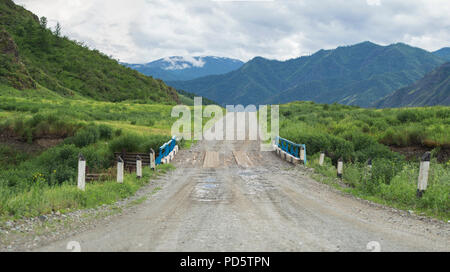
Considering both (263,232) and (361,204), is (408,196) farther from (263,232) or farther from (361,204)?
(263,232)

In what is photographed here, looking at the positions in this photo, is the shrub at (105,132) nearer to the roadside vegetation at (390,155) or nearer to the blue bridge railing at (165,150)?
the blue bridge railing at (165,150)

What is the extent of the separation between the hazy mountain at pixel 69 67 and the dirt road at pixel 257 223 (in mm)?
64649

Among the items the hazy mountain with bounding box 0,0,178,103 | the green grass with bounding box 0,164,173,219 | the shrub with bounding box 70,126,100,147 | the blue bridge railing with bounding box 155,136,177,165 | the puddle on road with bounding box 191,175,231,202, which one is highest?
the hazy mountain with bounding box 0,0,178,103

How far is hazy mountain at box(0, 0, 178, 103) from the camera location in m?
78.9

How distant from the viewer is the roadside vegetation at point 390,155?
34.0 ft

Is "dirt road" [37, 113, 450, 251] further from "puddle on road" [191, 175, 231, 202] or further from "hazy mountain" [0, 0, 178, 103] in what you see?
"hazy mountain" [0, 0, 178, 103]

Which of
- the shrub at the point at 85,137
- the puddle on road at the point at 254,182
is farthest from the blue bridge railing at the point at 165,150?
the shrub at the point at 85,137

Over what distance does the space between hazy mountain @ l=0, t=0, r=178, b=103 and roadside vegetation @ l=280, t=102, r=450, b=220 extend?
58.3m

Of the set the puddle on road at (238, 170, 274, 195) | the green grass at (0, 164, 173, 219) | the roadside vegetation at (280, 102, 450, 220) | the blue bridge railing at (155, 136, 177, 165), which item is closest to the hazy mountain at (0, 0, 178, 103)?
the blue bridge railing at (155, 136, 177, 165)

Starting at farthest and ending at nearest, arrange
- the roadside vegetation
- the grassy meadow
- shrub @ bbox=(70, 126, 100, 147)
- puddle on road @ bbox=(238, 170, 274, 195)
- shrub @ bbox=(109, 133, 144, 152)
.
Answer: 1. shrub @ bbox=(70, 126, 100, 147)
2. shrub @ bbox=(109, 133, 144, 152)
3. puddle on road @ bbox=(238, 170, 274, 195)
4. the roadside vegetation
5. the grassy meadow

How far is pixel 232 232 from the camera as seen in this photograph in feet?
23.6

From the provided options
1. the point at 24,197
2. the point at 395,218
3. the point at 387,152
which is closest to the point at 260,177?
the point at 395,218

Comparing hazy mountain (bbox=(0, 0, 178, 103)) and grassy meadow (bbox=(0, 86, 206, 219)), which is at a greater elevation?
hazy mountain (bbox=(0, 0, 178, 103))

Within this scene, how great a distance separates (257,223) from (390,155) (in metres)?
16.1
